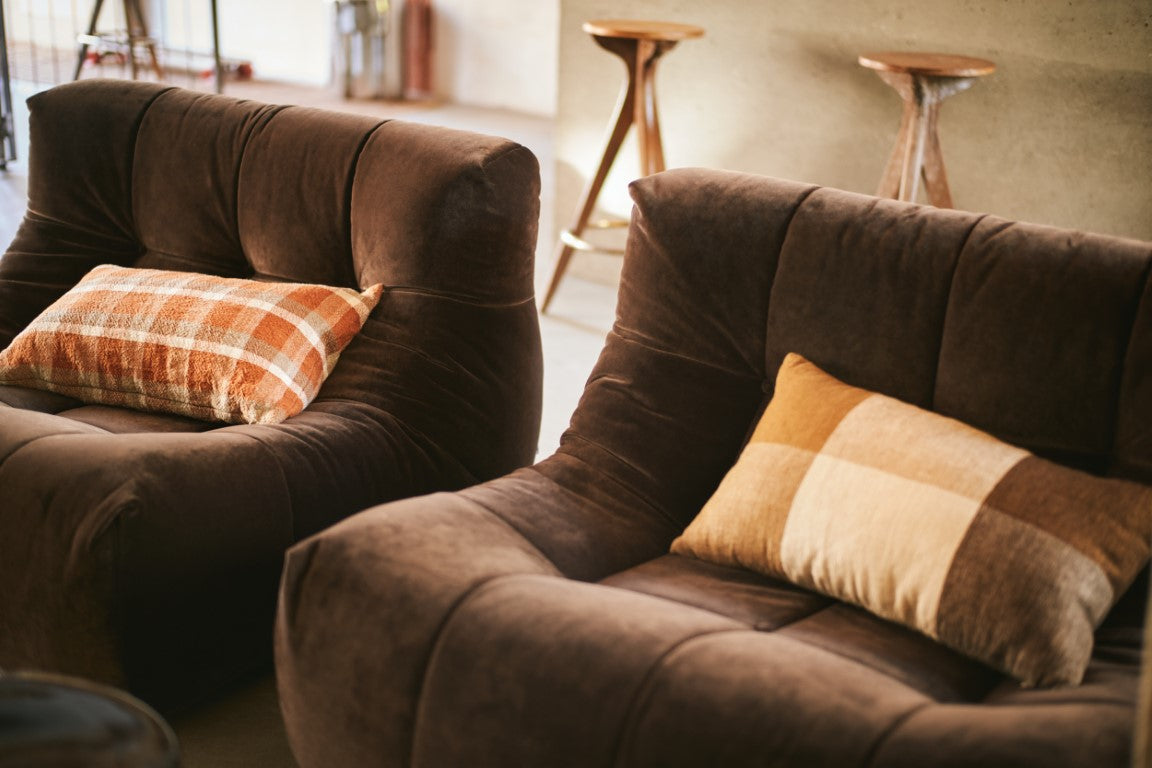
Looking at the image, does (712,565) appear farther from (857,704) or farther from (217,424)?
(217,424)

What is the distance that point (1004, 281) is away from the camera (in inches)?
64.6

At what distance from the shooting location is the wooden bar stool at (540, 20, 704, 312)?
3570 millimetres

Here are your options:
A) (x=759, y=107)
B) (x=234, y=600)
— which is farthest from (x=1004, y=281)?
(x=759, y=107)

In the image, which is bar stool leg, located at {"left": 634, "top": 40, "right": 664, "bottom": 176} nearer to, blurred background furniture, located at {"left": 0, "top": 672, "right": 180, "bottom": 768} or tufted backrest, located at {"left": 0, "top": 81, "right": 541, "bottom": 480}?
tufted backrest, located at {"left": 0, "top": 81, "right": 541, "bottom": 480}

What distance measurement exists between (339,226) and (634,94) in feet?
Answer: 5.59

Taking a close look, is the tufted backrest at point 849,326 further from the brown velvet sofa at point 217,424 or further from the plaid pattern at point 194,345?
the plaid pattern at point 194,345

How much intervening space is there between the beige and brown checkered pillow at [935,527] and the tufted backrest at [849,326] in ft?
0.30

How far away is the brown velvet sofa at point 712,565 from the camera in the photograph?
49.9 inches

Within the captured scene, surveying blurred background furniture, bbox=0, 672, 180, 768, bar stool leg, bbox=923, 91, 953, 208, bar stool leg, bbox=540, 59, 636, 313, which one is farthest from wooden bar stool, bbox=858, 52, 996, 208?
blurred background furniture, bbox=0, 672, 180, 768

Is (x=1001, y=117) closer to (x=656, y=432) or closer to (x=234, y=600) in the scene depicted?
(x=656, y=432)

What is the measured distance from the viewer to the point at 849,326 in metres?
1.75

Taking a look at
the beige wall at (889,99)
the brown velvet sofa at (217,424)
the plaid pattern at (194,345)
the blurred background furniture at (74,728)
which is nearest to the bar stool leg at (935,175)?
the beige wall at (889,99)

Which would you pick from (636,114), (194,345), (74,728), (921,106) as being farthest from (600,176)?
(74,728)

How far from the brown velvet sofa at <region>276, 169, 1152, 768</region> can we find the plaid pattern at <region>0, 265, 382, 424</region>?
449mm
